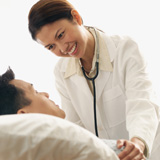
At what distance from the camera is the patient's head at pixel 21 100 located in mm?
926

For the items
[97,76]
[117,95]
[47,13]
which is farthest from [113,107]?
[47,13]

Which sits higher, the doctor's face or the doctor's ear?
the doctor's ear

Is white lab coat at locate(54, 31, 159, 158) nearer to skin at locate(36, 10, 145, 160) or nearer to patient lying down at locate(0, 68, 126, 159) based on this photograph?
skin at locate(36, 10, 145, 160)

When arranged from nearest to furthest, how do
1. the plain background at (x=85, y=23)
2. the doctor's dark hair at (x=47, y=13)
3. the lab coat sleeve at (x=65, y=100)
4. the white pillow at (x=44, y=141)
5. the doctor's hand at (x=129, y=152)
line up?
1. the white pillow at (x=44, y=141)
2. the doctor's hand at (x=129, y=152)
3. the doctor's dark hair at (x=47, y=13)
4. the lab coat sleeve at (x=65, y=100)
5. the plain background at (x=85, y=23)

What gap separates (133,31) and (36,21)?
1.09 meters

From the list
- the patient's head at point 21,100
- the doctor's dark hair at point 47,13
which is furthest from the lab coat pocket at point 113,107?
the doctor's dark hair at point 47,13

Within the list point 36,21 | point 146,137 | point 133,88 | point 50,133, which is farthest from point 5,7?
point 50,133

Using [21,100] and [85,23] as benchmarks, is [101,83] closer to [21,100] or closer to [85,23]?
[21,100]

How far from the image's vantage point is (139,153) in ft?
2.40

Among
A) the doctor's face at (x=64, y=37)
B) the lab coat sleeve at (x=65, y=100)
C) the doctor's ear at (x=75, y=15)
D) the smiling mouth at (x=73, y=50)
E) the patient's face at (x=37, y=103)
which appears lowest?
the lab coat sleeve at (x=65, y=100)

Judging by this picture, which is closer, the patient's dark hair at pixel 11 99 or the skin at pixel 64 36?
the patient's dark hair at pixel 11 99

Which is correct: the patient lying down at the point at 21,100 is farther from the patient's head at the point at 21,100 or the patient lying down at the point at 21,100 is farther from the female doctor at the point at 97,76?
the female doctor at the point at 97,76

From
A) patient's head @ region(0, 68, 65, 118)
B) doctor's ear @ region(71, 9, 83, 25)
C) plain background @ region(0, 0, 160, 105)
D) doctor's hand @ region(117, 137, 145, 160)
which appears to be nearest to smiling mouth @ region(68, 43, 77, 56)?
doctor's ear @ region(71, 9, 83, 25)

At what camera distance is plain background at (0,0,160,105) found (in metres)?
1.90
